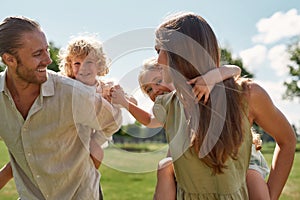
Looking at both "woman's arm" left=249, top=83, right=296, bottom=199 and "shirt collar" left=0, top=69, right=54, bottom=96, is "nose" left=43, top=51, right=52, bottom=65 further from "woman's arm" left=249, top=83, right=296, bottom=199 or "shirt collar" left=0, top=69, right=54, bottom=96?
"woman's arm" left=249, top=83, right=296, bottom=199

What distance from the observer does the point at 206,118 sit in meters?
2.54

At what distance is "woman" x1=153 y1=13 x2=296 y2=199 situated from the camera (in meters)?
Result: 2.50

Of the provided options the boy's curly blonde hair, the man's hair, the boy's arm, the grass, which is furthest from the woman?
the grass

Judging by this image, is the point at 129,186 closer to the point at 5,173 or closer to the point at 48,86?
the point at 5,173

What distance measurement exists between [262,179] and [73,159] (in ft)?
3.85

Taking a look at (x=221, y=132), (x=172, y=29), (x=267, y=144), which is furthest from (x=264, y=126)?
(x=267, y=144)

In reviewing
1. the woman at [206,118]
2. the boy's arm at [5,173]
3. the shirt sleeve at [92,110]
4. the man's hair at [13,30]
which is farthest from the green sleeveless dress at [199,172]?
the boy's arm at [5,173]

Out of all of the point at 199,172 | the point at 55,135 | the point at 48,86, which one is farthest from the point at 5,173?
the point at 199,172

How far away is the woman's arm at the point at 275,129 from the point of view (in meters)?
2.54

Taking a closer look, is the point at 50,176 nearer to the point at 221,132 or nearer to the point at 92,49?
the point at 92,49

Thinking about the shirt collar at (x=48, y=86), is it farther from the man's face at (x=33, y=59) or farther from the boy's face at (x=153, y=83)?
the boy's face at (x=153, y=83)

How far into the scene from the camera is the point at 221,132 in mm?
2543

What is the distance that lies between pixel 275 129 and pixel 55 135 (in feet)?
4.33

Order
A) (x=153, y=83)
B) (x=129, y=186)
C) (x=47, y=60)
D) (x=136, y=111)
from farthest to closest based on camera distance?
1. (x=129, y=186)
2. (x=153, y=83)
3. (x=136, y=111)
4. (x=47, y=60)
